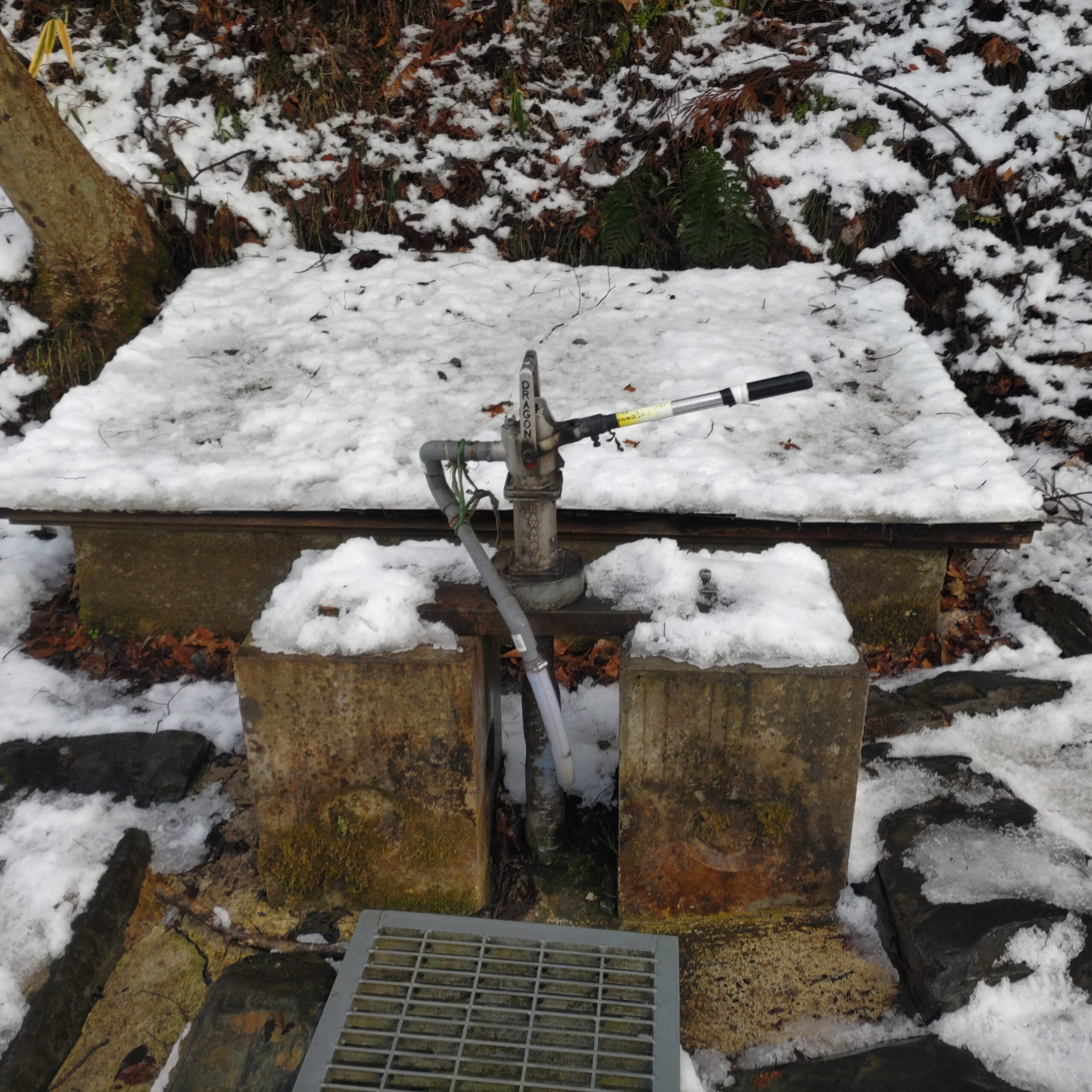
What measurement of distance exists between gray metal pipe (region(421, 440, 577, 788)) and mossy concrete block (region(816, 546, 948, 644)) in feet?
5.75

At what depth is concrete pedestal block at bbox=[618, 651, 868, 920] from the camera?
2498 millimetres

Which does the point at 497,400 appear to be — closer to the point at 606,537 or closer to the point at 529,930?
the point at 606,537

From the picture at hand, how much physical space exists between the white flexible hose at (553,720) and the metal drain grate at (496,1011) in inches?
17.8

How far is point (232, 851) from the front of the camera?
312 cm

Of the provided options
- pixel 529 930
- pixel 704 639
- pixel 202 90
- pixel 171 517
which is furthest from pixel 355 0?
pixel 529 930

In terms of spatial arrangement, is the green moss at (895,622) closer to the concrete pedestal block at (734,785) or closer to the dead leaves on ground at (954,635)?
the dead leaves on ground at (954,635)

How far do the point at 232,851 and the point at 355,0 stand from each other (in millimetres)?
5774

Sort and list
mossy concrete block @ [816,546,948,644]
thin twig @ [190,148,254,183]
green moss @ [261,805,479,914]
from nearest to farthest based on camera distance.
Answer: green moss @ [261,805,479,914]
mossy concrete block @ [816,546,948,644]
thin twig @ [190,148,254,183]

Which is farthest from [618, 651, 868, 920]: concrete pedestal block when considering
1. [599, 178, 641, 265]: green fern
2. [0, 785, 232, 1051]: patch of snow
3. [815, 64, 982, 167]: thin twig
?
[815, 64, 982, 167]: thin twig

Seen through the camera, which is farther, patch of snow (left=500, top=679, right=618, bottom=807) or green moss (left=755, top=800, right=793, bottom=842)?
patch of snow (left=500, top=679, right=618, bottom=807)

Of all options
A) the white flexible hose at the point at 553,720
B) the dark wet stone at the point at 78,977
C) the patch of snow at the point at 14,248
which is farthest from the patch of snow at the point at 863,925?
the patch of snow at the point at 14,248

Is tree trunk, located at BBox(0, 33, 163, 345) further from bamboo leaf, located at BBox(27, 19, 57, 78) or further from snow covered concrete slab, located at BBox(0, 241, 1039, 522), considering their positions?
snow covered concrete slab, located at BBox(0, 241, 1039, 522)

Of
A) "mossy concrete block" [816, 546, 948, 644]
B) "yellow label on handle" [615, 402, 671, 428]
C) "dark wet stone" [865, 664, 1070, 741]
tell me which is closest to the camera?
"yellow label on handle" [615, 402, 671, 428]

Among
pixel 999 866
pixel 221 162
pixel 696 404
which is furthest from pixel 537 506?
pixel 221 162
